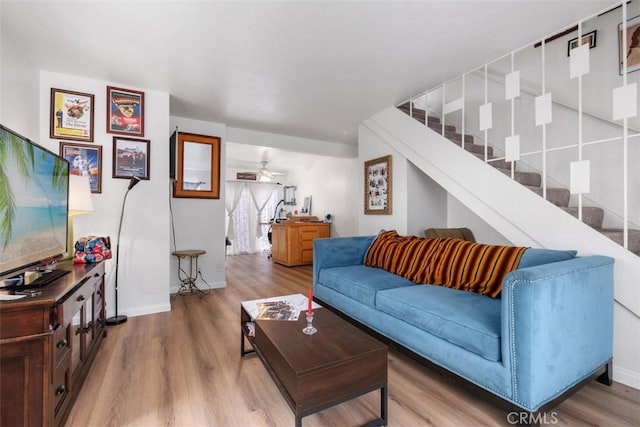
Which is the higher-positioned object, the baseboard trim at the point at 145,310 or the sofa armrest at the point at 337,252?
the sofa armrest at the point at 337,252

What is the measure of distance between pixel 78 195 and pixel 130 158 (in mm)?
848

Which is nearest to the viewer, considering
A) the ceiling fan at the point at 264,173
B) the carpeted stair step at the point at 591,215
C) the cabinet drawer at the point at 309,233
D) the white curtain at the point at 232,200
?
the carpeted stair step at the point at 591,215

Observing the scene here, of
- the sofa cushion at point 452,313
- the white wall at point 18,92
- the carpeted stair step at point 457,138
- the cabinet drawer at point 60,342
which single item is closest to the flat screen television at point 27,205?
the cabinet drawer at point 60,342

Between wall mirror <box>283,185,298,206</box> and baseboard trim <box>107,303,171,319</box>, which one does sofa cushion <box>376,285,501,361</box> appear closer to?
baseboard trim <box>107,303,171,319</box>

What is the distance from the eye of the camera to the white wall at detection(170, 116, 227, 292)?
3.78 m

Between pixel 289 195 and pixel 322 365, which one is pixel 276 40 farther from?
pixel 289 195

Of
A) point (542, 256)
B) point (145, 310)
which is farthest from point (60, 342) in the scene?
point (542, 256)

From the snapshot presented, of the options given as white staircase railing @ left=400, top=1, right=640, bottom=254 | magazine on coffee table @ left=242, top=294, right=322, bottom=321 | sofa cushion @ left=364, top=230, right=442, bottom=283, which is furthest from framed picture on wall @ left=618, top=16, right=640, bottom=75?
magazine on coffee table @ left=242, top=294, right=322, bottom=321

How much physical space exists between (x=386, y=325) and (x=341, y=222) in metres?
3.97

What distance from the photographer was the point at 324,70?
8.48 ft

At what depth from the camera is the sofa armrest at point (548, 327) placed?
1.26 meters

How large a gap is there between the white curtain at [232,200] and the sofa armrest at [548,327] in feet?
21.6

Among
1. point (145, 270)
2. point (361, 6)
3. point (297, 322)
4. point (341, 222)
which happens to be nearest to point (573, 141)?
point (361, 6)

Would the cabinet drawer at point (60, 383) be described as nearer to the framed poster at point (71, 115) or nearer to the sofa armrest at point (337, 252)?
the sofa armrest at point (337, 252)
